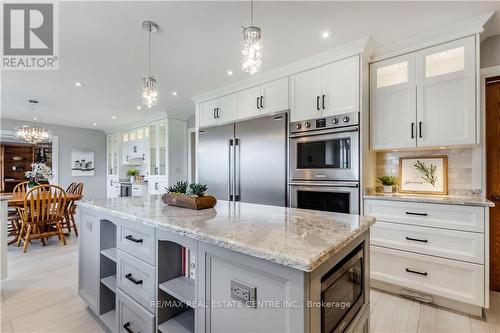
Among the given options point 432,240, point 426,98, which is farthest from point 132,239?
point 426,98

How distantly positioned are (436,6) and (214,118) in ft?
9.17

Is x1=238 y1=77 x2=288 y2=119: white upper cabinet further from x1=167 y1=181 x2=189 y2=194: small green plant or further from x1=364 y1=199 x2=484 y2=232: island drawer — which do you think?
x1=167 y1=181 x2=189 y2=194: small green plant

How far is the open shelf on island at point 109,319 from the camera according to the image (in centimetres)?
166

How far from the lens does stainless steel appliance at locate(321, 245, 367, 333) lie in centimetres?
92

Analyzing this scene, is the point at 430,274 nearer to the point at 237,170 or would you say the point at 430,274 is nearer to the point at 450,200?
the point at 450,200

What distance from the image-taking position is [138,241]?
1435mm

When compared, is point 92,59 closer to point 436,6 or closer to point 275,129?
point 275,129

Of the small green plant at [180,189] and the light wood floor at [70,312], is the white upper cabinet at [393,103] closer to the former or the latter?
the light wood floor at [70,312]

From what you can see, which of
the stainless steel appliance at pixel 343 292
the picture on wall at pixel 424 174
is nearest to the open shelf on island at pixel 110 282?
the stainless steel appliance at pixel 343 292

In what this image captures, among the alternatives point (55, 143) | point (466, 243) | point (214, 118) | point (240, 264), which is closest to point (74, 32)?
point (214, 118)

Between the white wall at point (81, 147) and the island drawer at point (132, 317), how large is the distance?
6.61 m

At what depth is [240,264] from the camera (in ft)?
3.05

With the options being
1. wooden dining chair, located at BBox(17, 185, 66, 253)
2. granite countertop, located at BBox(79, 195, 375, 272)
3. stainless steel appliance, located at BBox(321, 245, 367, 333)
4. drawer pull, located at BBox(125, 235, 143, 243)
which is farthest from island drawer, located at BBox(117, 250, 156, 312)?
wooden dining chair, located at BBox(17, 185, 66, 253)

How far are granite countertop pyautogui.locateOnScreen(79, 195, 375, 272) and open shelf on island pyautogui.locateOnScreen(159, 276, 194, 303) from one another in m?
0.33
